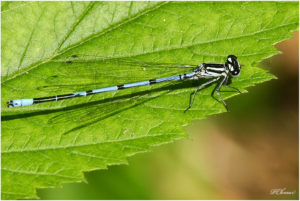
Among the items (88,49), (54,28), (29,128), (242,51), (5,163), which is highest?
(54,28)

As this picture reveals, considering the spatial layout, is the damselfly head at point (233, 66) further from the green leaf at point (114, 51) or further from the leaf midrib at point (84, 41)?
the leaf midrib at point (84, 41)

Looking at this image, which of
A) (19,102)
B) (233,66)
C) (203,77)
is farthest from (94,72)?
(233,66)

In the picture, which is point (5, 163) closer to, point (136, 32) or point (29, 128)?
point (29, 128)

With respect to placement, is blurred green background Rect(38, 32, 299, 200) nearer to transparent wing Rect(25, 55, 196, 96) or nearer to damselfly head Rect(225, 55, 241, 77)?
damselfly head Rect(225, 55, 241, 77)

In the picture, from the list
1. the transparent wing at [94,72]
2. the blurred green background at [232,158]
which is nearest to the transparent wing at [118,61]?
the transparent wing at [94,72]

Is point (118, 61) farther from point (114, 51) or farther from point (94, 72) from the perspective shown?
point (94, 72)

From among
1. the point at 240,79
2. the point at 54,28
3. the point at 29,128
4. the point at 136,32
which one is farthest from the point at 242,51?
the point at 29,128

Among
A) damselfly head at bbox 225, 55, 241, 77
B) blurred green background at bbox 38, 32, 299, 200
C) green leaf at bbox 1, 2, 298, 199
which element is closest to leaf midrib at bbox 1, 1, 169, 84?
green leaf at bbox 1, 2, 298, 199
